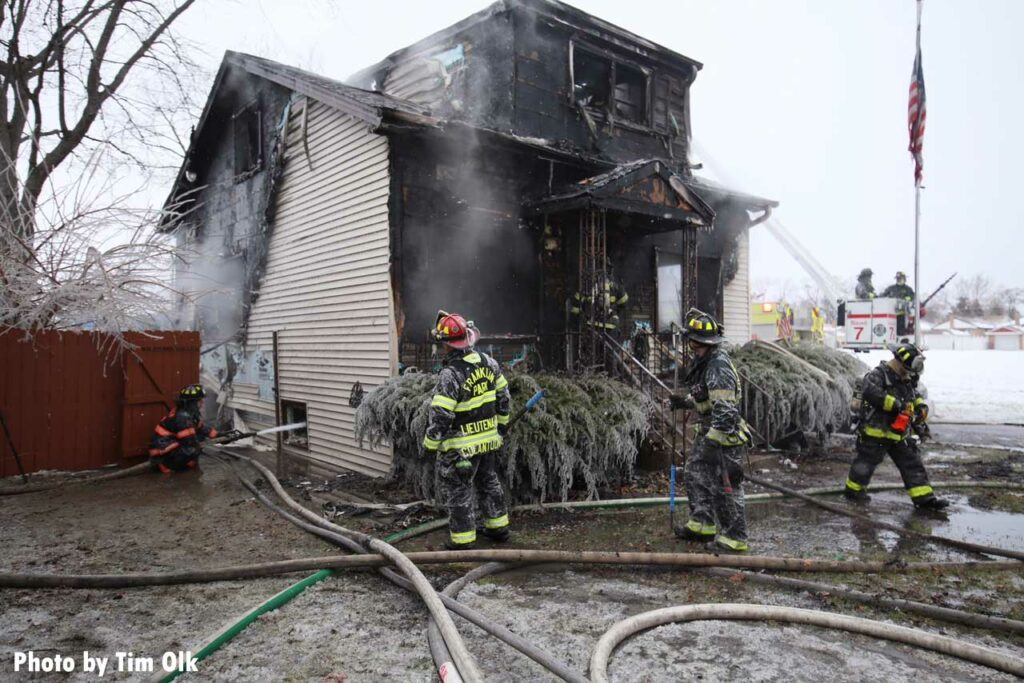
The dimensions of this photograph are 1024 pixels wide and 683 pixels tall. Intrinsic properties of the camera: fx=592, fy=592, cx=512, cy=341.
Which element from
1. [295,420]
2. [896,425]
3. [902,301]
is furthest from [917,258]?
[295,420]

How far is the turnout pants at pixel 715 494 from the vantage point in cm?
492

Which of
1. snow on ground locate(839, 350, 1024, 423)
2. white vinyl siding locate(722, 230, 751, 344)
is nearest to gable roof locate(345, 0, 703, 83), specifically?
white vinyl siding locate(722, 230, 751, 344)

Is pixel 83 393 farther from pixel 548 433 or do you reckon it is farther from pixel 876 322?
pixel 876 322

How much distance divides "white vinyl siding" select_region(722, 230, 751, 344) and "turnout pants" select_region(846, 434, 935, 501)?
6.06 m

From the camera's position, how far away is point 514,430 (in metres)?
6.04

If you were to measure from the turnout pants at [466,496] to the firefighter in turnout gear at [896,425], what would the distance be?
3.97 metres

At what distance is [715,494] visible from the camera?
5152 mm

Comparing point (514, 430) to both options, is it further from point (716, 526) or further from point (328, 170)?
point (328, 170)

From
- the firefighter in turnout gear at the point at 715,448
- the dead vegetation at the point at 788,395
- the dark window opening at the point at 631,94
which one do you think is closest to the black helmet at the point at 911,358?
the firefighter in turnout gear at the point at 715,448

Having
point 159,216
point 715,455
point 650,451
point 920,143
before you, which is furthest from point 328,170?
point 920,143

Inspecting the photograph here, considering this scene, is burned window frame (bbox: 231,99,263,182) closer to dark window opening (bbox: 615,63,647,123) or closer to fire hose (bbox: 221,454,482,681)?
dark window opening (bbox: 615,63,647,123)

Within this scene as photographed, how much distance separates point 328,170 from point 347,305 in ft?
7.12

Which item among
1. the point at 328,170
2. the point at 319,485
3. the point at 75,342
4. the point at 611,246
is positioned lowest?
the point at 319,485

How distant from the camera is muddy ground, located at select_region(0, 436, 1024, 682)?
3230 mm
